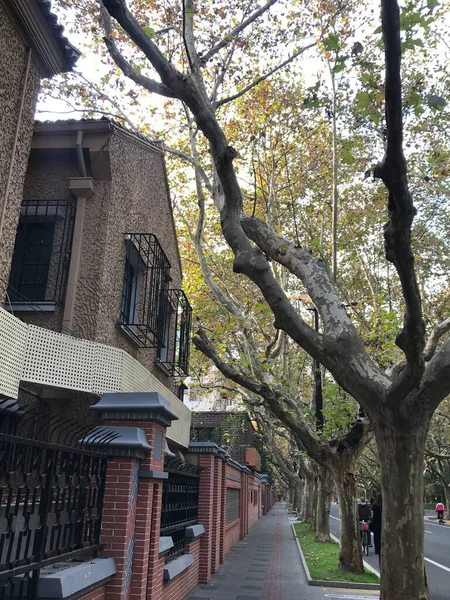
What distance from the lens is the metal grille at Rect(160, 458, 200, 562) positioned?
7.13 meters

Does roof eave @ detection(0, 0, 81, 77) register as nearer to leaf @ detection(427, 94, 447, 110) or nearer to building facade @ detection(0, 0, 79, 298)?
building facade @ detection(0, 0, 79, 298)

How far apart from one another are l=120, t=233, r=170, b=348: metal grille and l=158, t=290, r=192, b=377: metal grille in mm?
1268

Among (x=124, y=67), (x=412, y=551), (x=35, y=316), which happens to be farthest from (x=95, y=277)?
(x=412, y=551)

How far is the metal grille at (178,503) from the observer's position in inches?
281

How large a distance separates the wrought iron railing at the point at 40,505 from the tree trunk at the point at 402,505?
280 centimetres

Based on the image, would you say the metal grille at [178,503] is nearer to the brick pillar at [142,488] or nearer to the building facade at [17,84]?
the brick pillar at [142,488]

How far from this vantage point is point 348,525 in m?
11.2

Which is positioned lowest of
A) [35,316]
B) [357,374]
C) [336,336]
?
[357,374]

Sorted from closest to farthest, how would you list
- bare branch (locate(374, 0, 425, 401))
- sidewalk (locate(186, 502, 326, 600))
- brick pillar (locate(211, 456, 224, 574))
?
bare branch (locate(374, 0, 425, 401)), sidewalk (locate(186, 502, 326, 600)), brick pillar (locate(211, 456, 224, 574))

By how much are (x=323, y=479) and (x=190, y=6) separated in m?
14.4

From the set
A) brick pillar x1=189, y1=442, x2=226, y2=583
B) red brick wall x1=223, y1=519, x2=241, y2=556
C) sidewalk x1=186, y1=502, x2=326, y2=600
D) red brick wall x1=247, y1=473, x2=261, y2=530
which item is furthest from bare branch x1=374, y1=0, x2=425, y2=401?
red brick wall x1=247, y1=473, x2=261, y2=530

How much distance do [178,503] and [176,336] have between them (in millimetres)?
3811

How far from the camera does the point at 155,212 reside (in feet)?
33.7

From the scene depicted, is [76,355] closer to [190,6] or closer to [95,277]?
[95,277]
